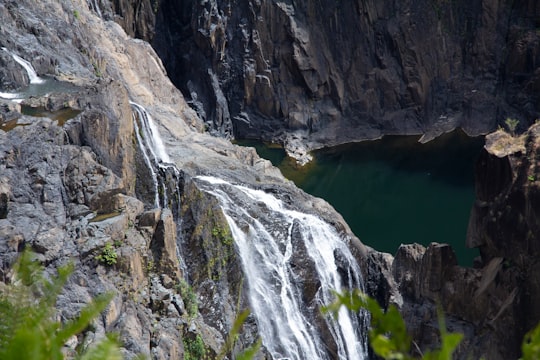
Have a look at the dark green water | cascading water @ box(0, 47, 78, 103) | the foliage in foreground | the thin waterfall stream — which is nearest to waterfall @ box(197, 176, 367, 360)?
the thin waterfall stream

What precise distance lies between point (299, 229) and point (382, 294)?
3969 mm

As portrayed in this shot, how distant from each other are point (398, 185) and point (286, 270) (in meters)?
20.6

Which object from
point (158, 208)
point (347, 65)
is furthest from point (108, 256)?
point (347, 65)

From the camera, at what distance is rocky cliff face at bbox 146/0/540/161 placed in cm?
4688

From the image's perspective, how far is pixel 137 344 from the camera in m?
16.1

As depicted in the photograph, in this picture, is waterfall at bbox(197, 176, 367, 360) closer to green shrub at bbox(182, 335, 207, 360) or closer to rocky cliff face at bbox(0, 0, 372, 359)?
rocky cliff face at bbox(0, 0, 372, 359)

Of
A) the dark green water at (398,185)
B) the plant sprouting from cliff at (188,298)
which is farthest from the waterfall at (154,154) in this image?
the dark green water at (398,185)

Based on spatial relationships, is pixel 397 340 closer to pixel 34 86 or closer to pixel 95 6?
pixel 34 86

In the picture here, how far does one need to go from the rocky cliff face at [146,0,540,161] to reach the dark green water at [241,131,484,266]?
6.61 feet

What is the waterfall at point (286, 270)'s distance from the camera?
21484 mm

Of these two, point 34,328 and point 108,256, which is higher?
point 34,328

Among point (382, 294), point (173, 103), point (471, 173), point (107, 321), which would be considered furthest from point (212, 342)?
point (471, 173)

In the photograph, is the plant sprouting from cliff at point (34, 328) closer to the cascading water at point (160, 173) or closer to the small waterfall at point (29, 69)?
the cascading water at point (160, 173)

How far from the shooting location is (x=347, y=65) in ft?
161
